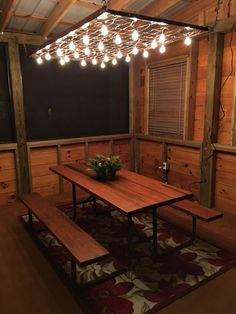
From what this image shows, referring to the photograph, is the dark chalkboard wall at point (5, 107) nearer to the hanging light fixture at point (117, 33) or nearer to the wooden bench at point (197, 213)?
the hanging light fixture at point (117, 33)

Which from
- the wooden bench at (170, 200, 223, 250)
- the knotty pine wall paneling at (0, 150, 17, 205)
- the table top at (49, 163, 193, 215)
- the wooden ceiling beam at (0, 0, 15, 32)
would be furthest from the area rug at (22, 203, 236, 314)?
the wooden ceiling beam at (0, 0, 15, 32)

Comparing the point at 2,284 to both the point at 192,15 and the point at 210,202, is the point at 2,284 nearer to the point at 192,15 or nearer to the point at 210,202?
the point at 210,202

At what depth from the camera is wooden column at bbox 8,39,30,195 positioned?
3.79 meters

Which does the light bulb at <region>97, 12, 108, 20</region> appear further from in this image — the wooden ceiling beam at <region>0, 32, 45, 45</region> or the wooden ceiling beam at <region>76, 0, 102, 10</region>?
the wooden ceiling beam at <region>0, 32, 45, 45</region>

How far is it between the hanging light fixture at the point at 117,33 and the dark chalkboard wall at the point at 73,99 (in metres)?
0.80

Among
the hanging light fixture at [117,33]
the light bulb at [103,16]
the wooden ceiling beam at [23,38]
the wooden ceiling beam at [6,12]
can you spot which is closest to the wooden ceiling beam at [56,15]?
the wooden ceiling beam at [23,38]

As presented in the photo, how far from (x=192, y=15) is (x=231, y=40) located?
2.38ft

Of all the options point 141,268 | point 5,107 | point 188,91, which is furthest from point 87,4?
point 141,268

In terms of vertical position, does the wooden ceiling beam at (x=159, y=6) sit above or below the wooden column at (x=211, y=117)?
above

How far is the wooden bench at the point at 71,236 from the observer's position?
1.91 m

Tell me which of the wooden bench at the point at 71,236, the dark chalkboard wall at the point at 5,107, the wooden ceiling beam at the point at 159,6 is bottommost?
the wooden bench at the point at 71,236

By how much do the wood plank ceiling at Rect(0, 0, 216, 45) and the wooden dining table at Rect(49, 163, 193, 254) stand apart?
76.5 inches

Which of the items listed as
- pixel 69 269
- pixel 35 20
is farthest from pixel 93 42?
pixel 69 269

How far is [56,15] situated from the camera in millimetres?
3283
